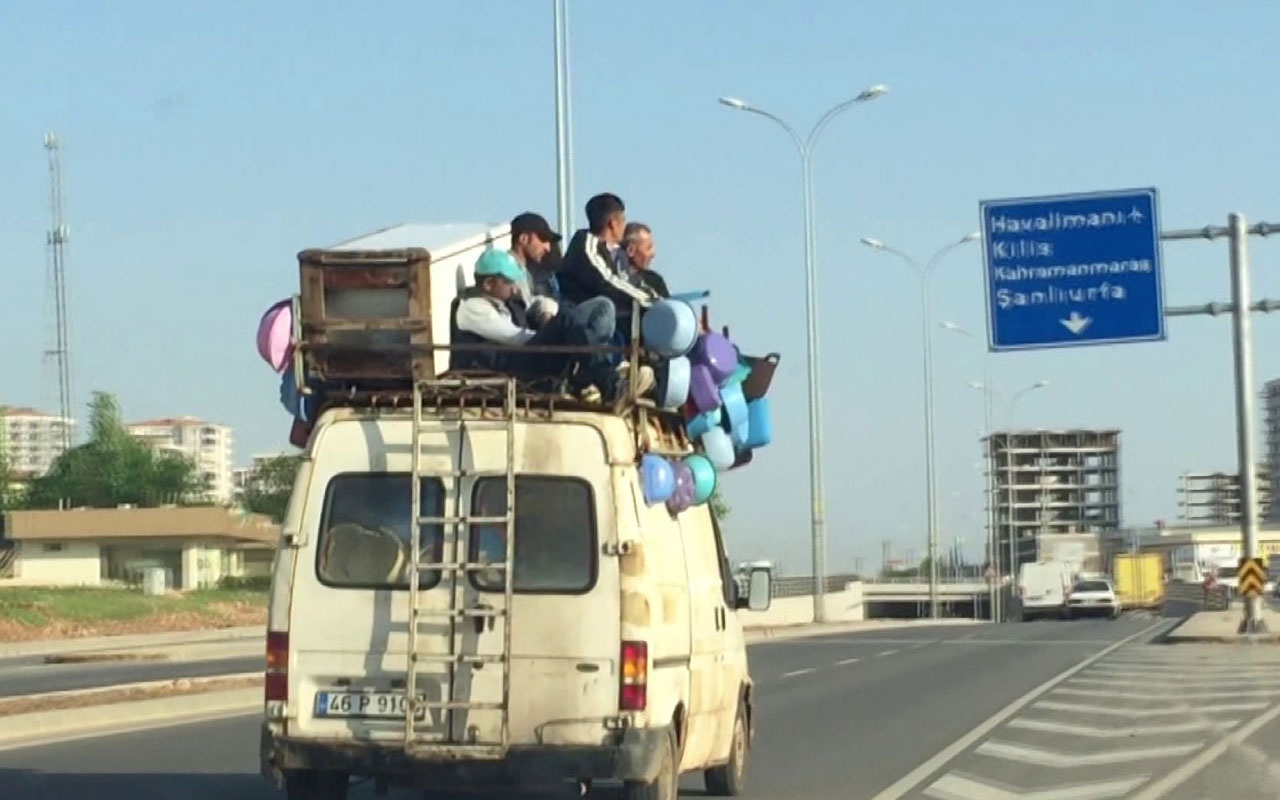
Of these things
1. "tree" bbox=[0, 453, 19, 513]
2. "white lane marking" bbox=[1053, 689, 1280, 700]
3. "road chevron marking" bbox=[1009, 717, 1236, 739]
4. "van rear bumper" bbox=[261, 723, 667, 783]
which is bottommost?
"white lane marking" bbox=[1053, 689, 1280, 700]

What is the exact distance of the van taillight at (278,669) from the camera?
31.2 ft

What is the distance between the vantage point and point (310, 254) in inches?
399

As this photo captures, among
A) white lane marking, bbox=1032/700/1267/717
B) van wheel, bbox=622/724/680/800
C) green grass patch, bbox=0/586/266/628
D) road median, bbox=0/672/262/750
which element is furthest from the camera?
green grass patch, bbox=0/586/266/628

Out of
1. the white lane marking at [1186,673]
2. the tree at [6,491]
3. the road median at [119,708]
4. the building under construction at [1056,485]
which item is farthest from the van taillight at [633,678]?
the tree at [6,491]

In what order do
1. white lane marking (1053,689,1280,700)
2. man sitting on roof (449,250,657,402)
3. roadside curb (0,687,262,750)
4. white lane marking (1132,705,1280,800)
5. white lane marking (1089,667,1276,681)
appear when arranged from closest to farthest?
man sitting on roof (449,250,657,402)
white lane marking (1132,705,1280,800)
roadside curb (0,687,262,750)
white lane marking (1053,689,1280,700)
white lane marking (1089,667,1276,681)

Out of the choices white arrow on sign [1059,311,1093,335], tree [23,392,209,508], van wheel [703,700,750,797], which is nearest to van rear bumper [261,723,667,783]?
van wheel [703,700,750,797]

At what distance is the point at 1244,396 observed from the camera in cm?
3591

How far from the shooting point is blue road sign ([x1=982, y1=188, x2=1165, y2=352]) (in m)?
32.7

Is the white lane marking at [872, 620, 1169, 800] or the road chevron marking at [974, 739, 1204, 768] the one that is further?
the road chevron marking at [974, 739, 1204, 768]

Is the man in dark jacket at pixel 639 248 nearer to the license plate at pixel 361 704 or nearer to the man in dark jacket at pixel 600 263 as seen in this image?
the man in dark jacket at pixel 600 263

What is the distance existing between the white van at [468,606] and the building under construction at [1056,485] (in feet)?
391

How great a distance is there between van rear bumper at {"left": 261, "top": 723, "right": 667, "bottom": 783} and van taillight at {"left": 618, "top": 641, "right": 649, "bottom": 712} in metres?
0.13

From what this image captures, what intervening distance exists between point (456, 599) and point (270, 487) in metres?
131

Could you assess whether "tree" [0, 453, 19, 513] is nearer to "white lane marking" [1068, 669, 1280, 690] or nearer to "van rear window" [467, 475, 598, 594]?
"white lane marking" [1068, 669, 1280, 690]
